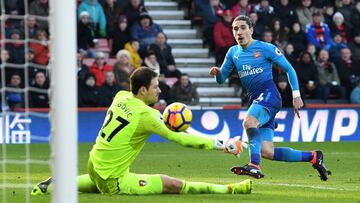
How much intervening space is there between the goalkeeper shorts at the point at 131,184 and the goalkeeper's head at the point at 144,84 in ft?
2.43

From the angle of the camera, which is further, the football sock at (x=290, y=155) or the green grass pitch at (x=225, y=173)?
the football sock at (x=290, y=155)

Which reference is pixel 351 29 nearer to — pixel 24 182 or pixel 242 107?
pixel 242 107

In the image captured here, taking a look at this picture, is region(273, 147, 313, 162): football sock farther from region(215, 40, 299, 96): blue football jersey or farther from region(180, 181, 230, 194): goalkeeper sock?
region(180, 181, 230, 194): goalkeeper sock

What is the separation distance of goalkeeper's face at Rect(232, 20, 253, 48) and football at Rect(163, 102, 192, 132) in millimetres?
2680

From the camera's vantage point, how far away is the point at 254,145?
11.7m

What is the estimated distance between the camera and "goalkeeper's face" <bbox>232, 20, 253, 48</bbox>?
472 inches

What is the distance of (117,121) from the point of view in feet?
31.5

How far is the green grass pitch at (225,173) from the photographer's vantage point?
9.51 m

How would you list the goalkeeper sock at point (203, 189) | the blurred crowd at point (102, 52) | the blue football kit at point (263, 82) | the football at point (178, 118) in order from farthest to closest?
1. the blurred crowd at point (102, 52)
2. the blue football kit at point (263, 82)
3. the goalkeeper sock at point (203, 189)
4. the football at point (178, 118)

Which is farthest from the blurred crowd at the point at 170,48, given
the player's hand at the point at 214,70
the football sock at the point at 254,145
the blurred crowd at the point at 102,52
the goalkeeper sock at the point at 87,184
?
the goalkeeper sock at the point at 87,184

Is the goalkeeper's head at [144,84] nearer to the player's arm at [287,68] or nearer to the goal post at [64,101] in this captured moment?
the player's arm at [287,68]

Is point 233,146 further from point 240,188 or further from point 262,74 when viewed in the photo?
point 262,74

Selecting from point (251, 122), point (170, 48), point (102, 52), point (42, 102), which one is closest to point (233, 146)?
point (251, 122)

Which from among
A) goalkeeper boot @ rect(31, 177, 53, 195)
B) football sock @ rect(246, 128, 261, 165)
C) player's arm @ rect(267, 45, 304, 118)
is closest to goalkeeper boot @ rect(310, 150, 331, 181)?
player's arm @ rect(267, 45, 304, 118)
